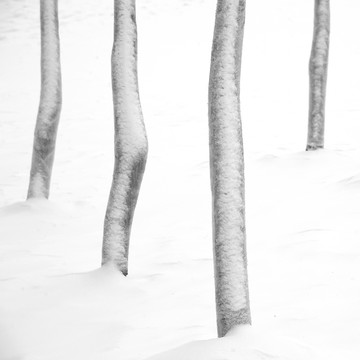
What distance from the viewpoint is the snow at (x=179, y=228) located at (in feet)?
13.4

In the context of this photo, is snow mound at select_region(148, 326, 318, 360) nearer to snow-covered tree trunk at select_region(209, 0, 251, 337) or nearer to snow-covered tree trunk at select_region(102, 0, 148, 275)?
snow-covered tree trunk at select_region(209, 0, 251, 337)

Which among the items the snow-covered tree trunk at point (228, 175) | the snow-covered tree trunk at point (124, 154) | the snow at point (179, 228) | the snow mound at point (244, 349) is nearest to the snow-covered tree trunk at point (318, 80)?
the snow at point (179, 228)

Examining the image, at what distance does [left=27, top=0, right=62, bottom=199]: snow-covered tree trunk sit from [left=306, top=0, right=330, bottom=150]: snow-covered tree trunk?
10.9 feet

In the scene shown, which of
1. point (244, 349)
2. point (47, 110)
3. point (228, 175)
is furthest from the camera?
point (47, 110)

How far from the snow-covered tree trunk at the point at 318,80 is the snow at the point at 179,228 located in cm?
33

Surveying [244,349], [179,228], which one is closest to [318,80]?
[179,228]

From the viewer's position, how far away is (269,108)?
573 inches

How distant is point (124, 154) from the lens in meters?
5.36

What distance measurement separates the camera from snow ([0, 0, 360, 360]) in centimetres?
410

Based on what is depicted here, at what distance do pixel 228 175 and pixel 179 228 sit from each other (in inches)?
134

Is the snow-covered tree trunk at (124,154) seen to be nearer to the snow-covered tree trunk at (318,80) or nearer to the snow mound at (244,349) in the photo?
the snow mound at (244,349)

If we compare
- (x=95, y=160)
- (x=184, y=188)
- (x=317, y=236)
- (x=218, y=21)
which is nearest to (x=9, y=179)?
(x=95, y=160)

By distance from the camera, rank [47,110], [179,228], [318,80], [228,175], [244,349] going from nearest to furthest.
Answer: [244,349] → [228,175] → [179,228] → [47,110] → [318,80]

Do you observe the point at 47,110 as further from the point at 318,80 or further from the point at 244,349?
the point at 244,349
